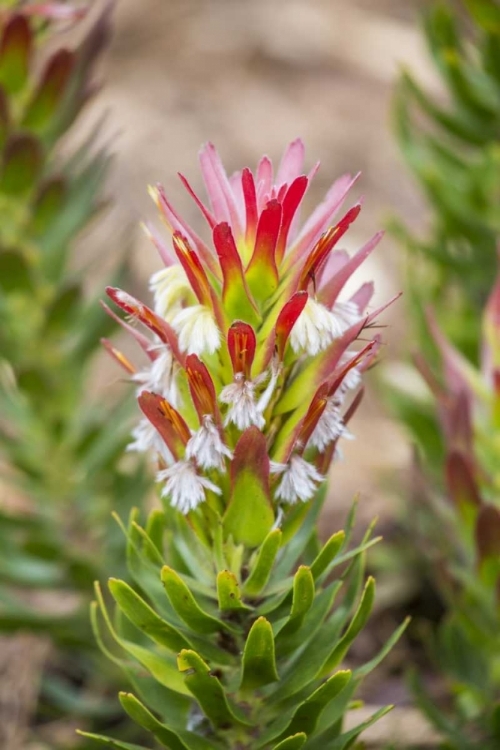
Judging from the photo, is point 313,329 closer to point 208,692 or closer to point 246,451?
point 246,451

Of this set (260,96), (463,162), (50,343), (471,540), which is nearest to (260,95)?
(260,96)

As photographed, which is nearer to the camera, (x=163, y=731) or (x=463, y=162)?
(x=163, y=731)

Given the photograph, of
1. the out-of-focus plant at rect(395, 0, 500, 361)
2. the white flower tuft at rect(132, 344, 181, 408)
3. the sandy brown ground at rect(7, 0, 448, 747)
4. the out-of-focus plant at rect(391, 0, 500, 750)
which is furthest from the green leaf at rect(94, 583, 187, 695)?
the sandy brown ground at rect(7, 0, 448, 747)

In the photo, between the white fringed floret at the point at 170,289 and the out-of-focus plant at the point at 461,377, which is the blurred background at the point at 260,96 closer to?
the out-of-focus plant at the point at 461,377

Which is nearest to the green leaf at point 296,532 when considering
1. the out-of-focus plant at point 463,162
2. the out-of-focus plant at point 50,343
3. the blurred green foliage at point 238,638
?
the blurred green foliage at point 238,638

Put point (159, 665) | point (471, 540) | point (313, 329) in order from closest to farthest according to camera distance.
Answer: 1. point (313, 329)
2. point (159, 665)
3. point (471, 540)

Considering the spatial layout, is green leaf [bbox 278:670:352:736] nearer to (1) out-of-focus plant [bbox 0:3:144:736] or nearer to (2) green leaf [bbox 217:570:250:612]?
(2) green leaf [bbox 217:570:250:612]

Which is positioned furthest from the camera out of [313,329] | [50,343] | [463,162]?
[463,162]

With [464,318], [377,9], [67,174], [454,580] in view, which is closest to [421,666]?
[454,580]
